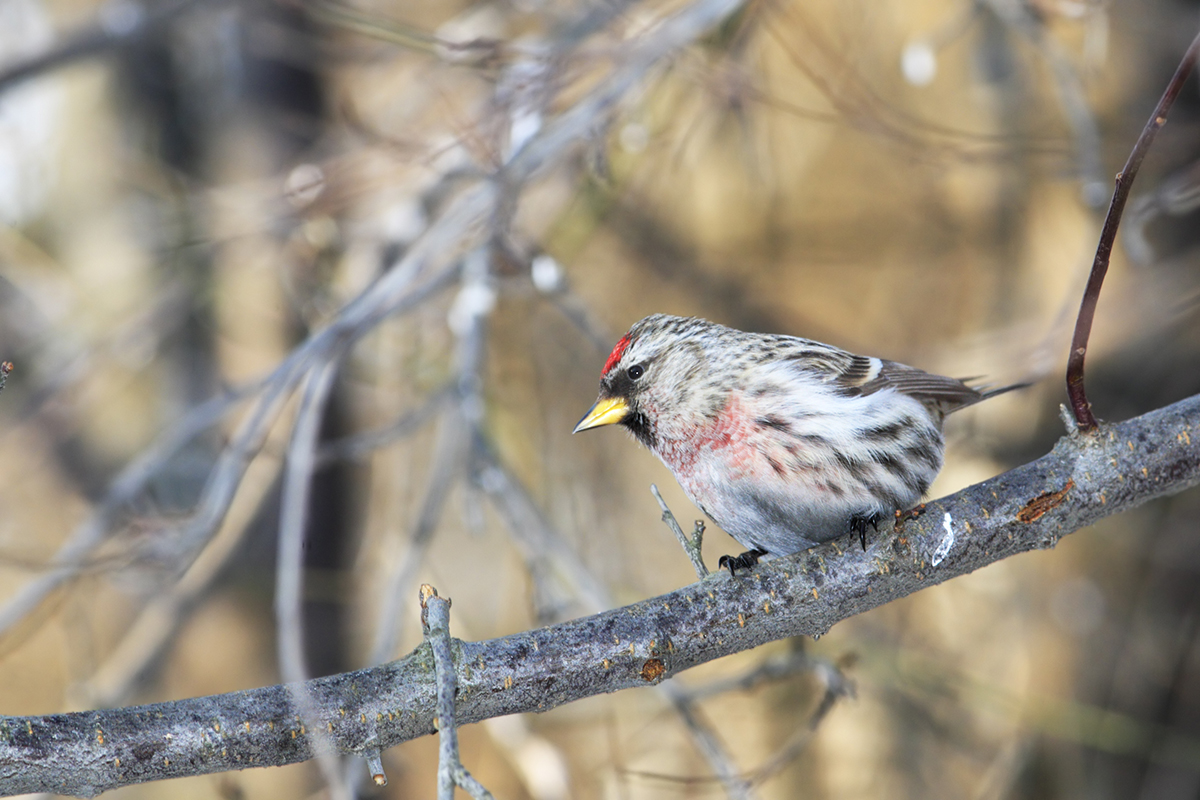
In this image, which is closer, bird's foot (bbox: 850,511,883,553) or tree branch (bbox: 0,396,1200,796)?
tree branch (bbox: 0,396,1200,796)

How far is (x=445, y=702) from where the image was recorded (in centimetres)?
121

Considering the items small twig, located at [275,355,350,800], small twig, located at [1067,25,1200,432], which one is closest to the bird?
small twig, located at [1067,25,1200,432]

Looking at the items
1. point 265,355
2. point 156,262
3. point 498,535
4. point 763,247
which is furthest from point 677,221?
point 156,262

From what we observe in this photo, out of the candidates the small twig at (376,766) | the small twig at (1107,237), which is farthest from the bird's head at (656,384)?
the small twig at (376,766)

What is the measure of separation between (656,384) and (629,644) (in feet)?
2.37

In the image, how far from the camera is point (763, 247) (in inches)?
153

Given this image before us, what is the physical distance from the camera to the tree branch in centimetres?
133

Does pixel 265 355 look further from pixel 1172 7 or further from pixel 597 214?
pixel 1172 7

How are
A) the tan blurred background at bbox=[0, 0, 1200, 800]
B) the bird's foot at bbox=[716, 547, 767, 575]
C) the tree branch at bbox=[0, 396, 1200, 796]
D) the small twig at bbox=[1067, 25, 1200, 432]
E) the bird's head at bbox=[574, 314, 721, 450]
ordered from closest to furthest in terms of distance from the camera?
the small twig at bbox=[1067, 25, 1200, 432] → the tree branch at bbox=[0, 396, 1200, 796] → the bird's foot at bbox=[716, 547, 767, 575] → the bird's head at bbox=[574, 314, 721, 450] → the tan blurred background at bbox=[0, 0, 1200, 800]

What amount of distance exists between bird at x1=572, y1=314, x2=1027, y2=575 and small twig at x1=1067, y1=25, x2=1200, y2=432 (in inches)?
15.6

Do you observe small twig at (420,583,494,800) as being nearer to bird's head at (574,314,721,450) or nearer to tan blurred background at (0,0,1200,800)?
bird's head at (574,314,721,450)

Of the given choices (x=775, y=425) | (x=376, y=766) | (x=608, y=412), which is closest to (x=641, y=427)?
(x=608, y=412)

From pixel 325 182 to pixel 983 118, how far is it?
7.53 ft

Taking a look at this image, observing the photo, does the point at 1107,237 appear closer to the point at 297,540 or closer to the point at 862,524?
the point at 862,524
